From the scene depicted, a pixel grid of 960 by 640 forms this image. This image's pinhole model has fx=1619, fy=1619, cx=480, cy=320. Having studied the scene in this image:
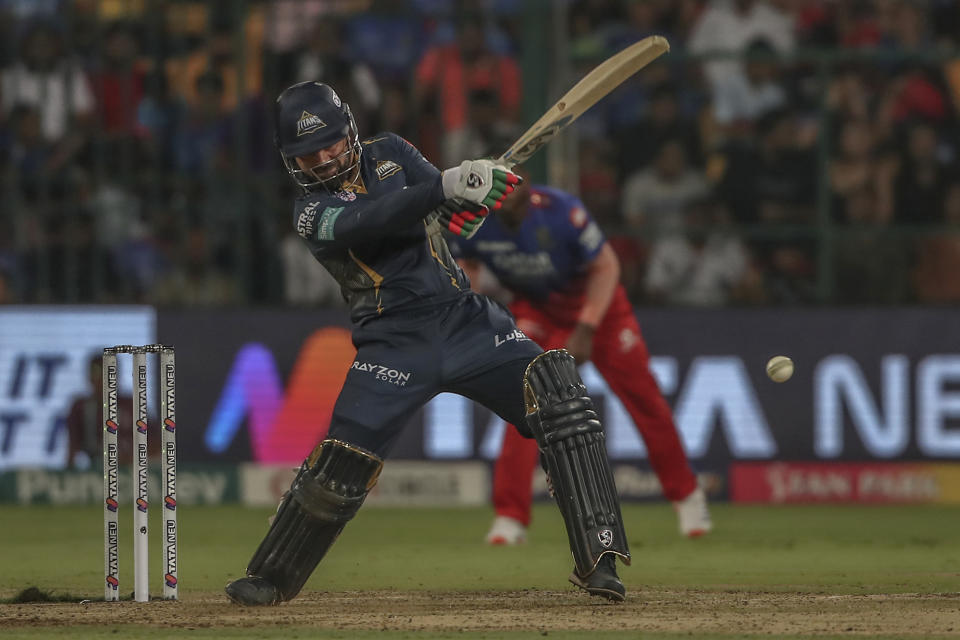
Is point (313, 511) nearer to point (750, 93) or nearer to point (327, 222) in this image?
point (327, 222)

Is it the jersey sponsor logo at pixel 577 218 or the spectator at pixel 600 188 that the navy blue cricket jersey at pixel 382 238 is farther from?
the spectator at pixel 600 188

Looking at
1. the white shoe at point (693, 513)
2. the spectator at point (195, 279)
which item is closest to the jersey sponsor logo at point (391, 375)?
the white shoe at point (693, 513)

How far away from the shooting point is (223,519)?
418 inches

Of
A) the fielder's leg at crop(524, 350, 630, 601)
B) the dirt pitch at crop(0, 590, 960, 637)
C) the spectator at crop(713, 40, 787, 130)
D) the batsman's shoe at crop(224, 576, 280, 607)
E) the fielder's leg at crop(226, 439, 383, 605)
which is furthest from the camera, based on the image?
the spectator at crop(713, 40, 787, 130)

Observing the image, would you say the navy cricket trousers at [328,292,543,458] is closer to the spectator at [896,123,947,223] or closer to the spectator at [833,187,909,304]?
the spectator at [833,187,909,304]

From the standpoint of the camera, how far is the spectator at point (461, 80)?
11.7 meters

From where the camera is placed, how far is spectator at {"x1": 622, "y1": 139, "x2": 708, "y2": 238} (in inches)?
461

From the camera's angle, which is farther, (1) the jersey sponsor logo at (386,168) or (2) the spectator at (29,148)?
(2) the spectator at (29,148)

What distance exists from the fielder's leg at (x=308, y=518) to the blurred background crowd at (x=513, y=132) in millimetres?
5596

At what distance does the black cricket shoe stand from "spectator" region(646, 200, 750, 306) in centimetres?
560

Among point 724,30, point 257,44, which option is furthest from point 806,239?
point 257,44

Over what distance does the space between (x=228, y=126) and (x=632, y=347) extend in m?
4.39

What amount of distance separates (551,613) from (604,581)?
0.77 ft

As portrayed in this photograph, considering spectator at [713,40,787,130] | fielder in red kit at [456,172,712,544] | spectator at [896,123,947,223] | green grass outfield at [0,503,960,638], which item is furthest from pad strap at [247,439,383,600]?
spectator at [896,123,947,223]
